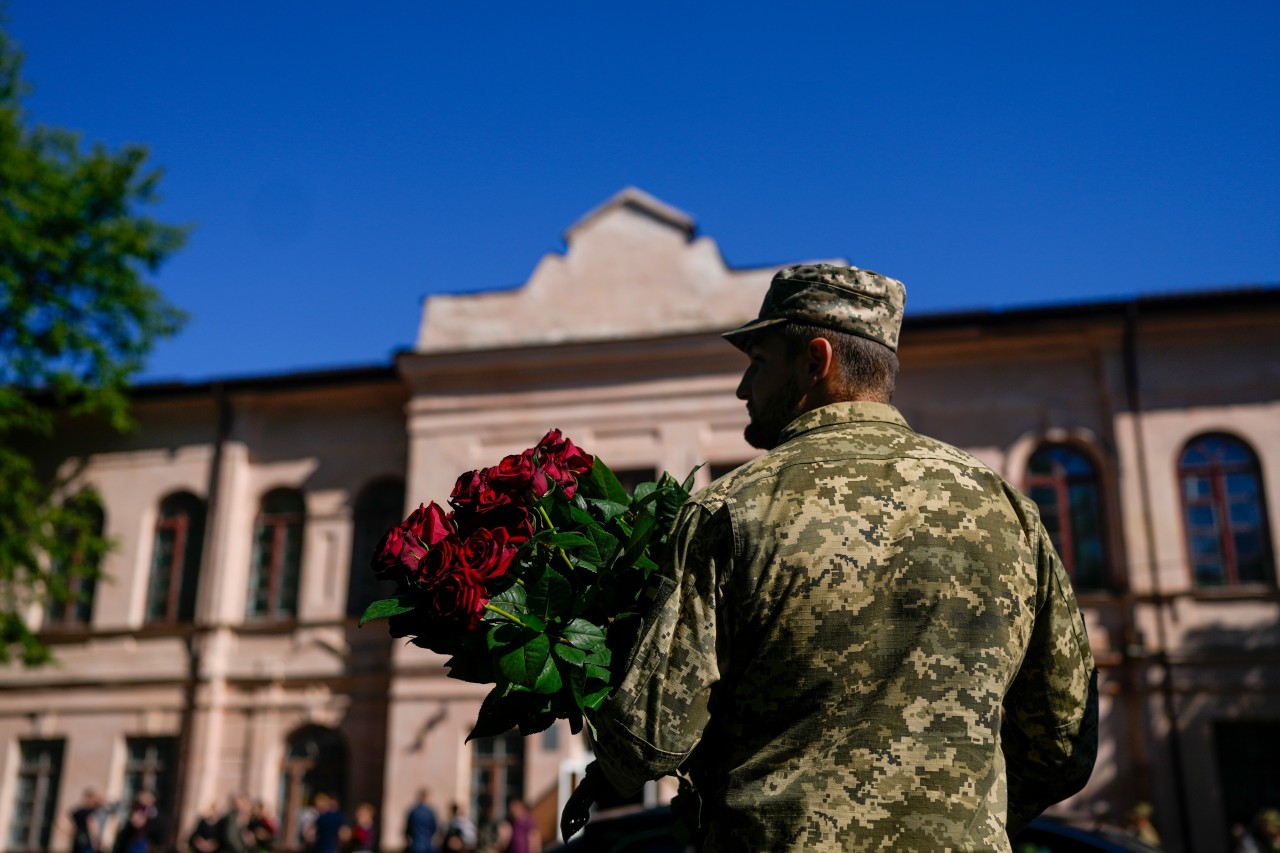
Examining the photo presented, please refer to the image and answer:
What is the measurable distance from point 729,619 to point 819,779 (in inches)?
13.8

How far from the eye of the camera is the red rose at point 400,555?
8.79 feet

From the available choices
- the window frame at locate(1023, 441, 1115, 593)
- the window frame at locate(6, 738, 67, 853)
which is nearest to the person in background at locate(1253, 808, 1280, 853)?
the window frame at locate(1023, 441, 1115, 593)

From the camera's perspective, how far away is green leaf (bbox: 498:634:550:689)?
2.47 metres

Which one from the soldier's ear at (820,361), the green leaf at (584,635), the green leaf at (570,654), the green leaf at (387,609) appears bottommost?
the green leaf at (570,654)

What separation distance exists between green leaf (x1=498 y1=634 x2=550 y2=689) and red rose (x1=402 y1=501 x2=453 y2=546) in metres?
0.36

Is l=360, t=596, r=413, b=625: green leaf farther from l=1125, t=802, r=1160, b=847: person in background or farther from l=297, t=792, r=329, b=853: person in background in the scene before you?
l=297, t=792, r=329, b=853: person in background

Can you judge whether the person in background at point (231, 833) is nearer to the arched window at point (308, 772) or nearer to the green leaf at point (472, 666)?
the arched window at point (308, 772)

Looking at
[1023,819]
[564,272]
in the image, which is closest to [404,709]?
[564,272]

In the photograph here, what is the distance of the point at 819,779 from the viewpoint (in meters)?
2.27

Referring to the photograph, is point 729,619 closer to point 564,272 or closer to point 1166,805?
point 1166,805

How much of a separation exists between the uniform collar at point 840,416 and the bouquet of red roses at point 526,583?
0.37 metres

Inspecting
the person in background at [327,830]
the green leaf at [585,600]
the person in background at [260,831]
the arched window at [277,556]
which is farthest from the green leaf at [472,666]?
the arched window at [277,556]

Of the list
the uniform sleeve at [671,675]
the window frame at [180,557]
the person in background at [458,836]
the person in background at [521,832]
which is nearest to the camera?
the uniform sleeve at [671,675]

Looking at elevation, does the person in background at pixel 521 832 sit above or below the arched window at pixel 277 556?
below
